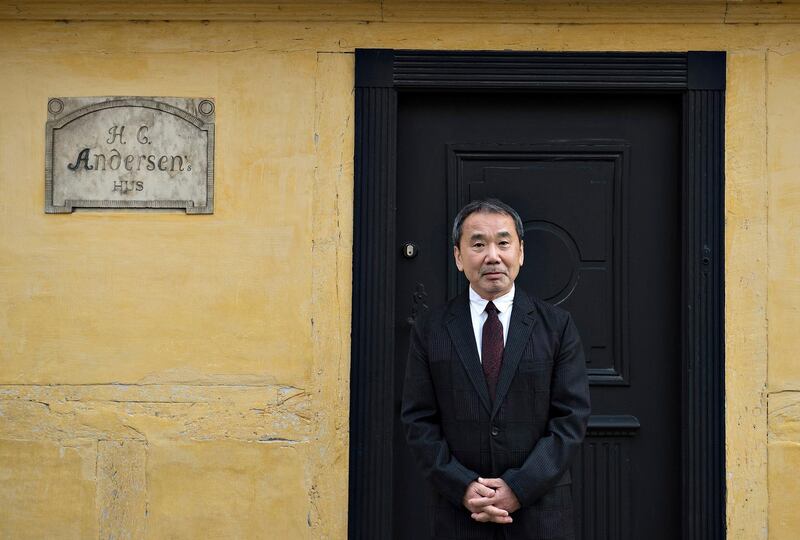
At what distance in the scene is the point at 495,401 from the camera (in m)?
3.09

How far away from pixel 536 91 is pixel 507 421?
1972 millimetres

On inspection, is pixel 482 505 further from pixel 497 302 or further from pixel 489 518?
pixel 497 302

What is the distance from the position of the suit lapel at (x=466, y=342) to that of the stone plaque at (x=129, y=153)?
168cm

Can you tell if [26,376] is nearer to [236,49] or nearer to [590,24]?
[236,49]

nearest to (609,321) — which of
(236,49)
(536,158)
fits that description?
(536,158)

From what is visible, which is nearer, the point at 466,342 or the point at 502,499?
the point at 502,499

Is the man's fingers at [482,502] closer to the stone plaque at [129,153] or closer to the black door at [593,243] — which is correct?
the black door at [593,243]

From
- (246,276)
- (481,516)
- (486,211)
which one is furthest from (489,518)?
(246,276)

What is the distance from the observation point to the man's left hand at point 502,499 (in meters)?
3.01

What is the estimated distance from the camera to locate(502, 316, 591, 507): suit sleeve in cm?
300

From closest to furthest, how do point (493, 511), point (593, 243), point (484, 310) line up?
point (493, 511) → point (484, 310) → point (593, 243)

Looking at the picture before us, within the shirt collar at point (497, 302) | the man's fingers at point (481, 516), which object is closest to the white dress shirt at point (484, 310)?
the shirt collar at point (497, 302)

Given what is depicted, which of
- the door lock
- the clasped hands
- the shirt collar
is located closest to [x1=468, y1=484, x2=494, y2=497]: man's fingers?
the clasped hands

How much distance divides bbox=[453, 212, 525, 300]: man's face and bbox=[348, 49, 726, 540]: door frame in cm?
124
